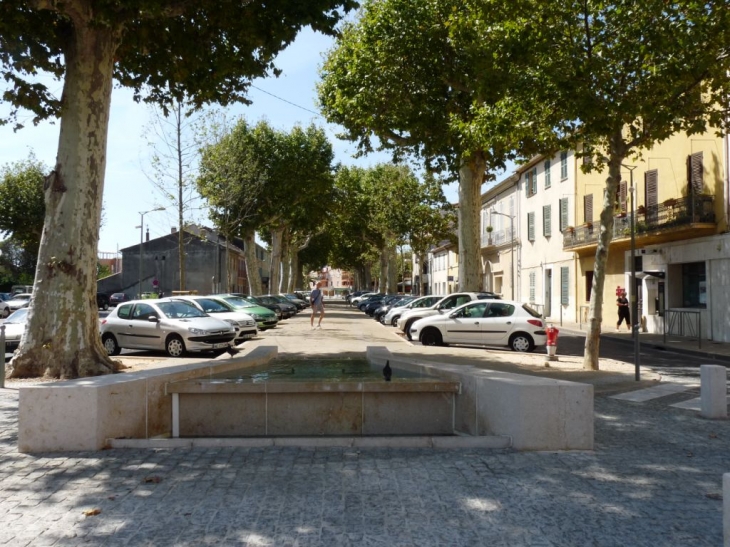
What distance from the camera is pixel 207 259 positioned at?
6700 cm

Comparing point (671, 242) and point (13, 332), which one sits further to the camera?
point (671, 242)

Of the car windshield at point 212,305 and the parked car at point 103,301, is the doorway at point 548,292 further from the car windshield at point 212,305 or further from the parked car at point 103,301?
the parked car at point 103,301

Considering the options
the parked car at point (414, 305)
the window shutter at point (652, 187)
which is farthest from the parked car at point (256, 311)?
the window shutter at point (652, 187)

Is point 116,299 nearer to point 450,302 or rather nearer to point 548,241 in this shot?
point 548,241

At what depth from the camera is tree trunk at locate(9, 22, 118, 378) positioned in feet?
39.2

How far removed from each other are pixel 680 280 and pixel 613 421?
20197 millimetres

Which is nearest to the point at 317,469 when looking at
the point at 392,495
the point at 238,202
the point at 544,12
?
the point at 392,495

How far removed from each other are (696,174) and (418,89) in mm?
10311

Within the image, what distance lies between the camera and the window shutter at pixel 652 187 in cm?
2655

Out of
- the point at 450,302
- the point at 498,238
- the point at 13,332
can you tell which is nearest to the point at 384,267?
the point at 498,238

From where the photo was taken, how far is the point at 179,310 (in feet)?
58.2

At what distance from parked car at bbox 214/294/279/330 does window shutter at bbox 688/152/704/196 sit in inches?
642

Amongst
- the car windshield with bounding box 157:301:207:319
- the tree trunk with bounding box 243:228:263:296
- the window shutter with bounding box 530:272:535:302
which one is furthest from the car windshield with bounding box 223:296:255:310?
the window shutter with bounding box 530:272:535:302

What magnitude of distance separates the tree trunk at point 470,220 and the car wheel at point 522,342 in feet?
20.3
